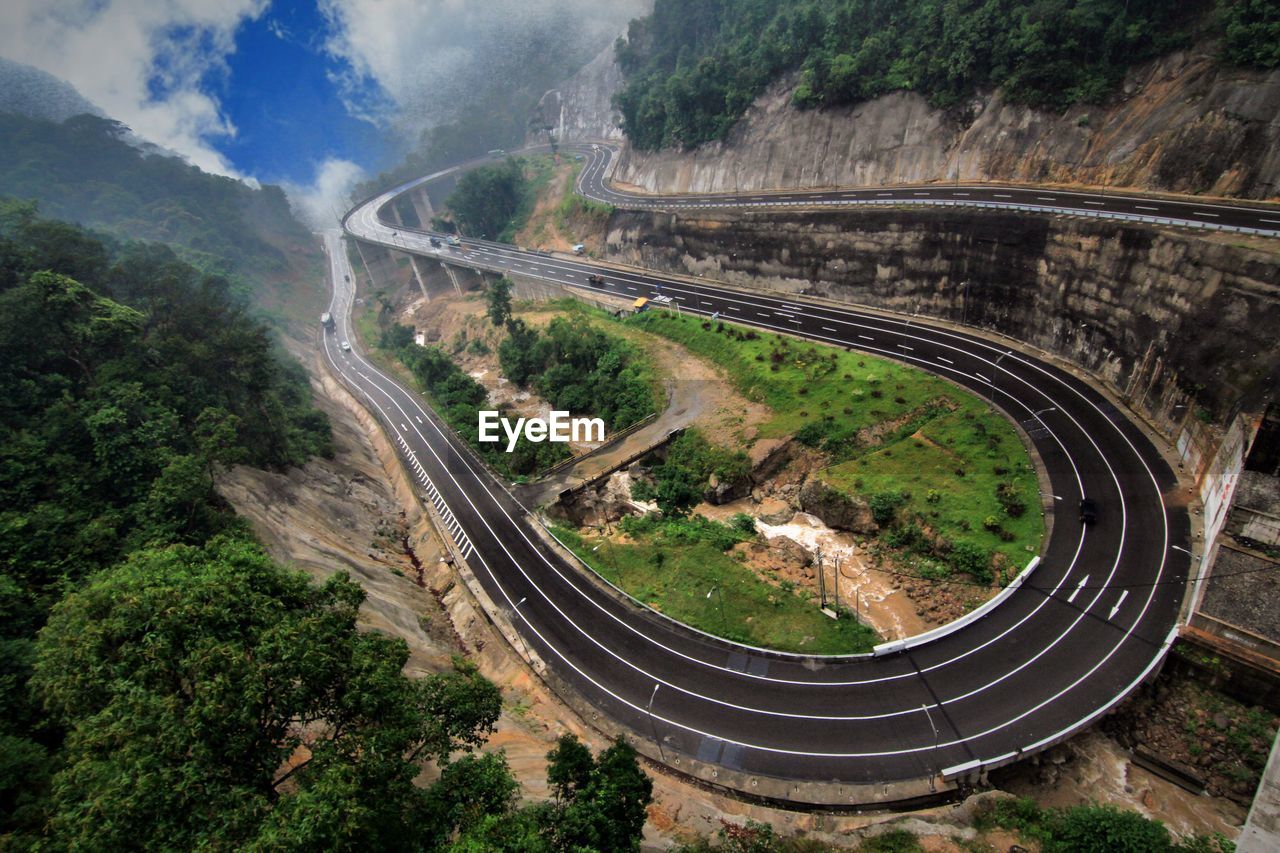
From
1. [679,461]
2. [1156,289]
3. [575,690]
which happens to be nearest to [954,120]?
[1156,289]

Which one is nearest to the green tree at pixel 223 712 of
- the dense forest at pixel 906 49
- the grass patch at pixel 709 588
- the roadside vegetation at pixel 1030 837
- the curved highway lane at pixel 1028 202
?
the roadside vegetation at pixel 1030 837

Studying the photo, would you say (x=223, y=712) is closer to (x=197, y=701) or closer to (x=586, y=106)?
(x=197, y=701)

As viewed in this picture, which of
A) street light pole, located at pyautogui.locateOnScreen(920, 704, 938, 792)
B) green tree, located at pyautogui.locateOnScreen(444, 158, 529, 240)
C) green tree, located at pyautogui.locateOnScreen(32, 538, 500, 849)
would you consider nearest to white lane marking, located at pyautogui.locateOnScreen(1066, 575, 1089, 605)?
street light pole, located at pyautogui.locateOnScreen(920, 704, 938, 792)

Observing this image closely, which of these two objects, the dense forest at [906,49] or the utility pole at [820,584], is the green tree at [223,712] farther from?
the dense forest at [906,49]

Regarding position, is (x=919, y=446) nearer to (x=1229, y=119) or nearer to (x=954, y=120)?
(x=1229, y=119)

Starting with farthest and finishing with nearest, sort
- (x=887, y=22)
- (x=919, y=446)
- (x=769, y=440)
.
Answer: (x=887, y=22), (x=769, y=440), (x=919, y=446)
